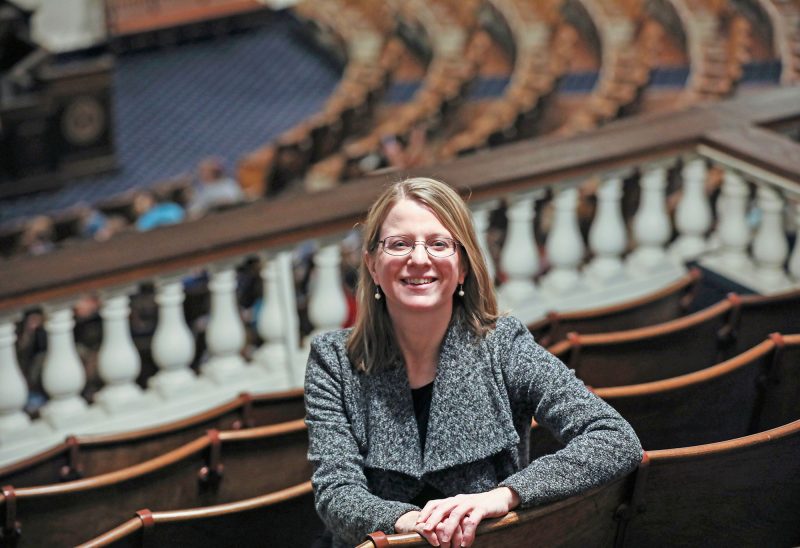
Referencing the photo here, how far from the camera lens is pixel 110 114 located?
5.89m

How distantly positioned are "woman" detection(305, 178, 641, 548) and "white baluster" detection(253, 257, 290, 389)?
83 centimetres

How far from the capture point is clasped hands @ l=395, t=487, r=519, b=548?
3.37 ft

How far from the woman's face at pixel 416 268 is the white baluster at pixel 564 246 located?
1.04 m

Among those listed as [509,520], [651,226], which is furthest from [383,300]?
[651,226]

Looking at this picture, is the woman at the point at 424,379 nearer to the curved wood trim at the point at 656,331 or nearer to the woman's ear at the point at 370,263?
the woman's ear at the point at 370,263

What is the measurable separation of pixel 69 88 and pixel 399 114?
1.64 metres

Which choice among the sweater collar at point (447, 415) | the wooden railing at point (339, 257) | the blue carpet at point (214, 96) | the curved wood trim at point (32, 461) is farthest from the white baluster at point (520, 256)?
the blue carpet at point (214, 96)

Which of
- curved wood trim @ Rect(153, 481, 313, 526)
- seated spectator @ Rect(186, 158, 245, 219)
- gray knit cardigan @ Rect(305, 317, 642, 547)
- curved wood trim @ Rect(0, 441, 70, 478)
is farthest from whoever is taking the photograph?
seated spectator @ Rect(186, 158, 245, 219)

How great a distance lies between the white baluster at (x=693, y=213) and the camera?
87.8 inches

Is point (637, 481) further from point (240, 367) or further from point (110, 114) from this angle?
point (110, 114)

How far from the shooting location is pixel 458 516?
3.38 ft

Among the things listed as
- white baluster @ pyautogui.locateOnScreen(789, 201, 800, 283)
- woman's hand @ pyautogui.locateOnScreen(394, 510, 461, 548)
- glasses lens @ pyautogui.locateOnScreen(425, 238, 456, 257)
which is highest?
glasses lens @ pyautogui.locateOnScreen(425, 238, 456, 257)

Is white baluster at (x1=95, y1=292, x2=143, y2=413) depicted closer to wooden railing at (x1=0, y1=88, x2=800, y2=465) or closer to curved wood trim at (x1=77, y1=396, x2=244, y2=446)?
wooden railing at (x1=0, y1=88, x2=800, y2=465)

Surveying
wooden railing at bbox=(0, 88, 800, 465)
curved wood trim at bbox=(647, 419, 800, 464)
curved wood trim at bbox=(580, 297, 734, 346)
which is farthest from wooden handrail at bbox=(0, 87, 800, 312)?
curved wood trim at bbox=(647, 419, 800, 464)
